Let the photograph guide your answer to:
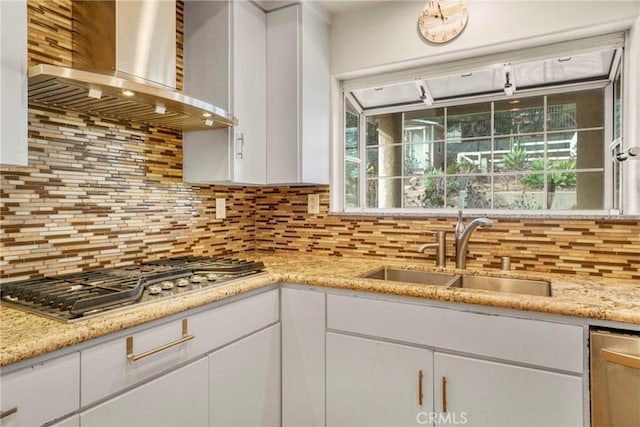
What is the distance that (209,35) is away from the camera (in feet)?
6.44

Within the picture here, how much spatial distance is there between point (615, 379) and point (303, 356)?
1130 mm

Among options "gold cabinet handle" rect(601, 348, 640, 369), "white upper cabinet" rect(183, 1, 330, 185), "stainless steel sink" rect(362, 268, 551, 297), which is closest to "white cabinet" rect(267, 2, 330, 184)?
"white upper cabinet" rect(183, 1, 330, 185)

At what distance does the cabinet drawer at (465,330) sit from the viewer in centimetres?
124

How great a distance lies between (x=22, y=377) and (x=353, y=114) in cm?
214

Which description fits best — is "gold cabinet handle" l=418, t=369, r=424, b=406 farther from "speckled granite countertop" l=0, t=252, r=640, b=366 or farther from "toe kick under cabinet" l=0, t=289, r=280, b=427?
"toe kick under cabinet" l=0, t=289, r=280, b=427

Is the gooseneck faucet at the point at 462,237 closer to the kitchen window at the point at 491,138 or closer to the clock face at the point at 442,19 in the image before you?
the kitchen window at the point at 491,138

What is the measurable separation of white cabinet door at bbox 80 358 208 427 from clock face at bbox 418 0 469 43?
1.92m

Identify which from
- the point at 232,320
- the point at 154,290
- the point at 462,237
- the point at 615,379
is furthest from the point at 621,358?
the point at 154,290

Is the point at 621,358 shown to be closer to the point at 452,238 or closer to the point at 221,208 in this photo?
the point at 452,238

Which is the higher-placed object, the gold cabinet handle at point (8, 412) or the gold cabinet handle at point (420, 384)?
the gold cabinet handle at point (8, 412)

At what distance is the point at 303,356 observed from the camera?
1712 millimetres

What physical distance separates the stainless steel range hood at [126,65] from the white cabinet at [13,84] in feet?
0.43

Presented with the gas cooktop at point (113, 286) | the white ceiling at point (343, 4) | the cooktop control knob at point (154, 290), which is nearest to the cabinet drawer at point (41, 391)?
the gas cooktop at point (113, 286)

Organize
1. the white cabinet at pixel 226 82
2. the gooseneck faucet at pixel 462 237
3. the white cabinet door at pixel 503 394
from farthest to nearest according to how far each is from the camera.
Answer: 1. the white cabinet at pixel 226 82
2. the gooseneck faucet at pixel 462 237
3. the white cabinet door at pixel 503 394
